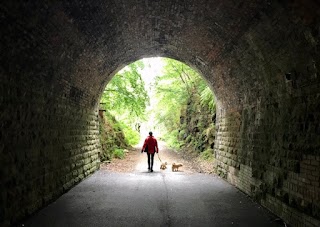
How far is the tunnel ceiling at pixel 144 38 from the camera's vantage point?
5727 mm

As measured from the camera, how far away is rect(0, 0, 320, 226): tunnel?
5.50 meters

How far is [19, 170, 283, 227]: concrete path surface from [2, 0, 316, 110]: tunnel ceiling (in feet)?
8.96

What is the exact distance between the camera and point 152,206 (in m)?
7.44

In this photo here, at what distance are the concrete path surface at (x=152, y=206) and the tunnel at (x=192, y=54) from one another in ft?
1.35

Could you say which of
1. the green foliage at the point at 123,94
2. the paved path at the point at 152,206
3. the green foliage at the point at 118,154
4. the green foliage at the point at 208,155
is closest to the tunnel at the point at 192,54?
the paved path at the point at 152,206

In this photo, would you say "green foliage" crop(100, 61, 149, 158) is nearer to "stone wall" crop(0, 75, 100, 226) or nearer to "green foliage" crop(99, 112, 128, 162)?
"green foliage" crop(99, 112, 128, 162)

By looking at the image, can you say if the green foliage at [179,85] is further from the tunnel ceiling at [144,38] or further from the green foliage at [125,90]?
the tunnel ceiling at [144,38]

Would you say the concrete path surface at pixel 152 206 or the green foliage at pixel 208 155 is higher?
the green foliage at pixel 208 155

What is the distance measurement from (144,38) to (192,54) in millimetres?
1931

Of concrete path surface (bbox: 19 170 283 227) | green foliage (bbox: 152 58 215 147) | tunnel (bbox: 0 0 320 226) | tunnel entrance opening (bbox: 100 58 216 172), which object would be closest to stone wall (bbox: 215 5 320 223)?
tunnel (bbox: 0 0 320 226)

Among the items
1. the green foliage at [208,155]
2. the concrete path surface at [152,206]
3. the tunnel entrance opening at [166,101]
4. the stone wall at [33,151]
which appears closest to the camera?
the stone wall at [33,151]

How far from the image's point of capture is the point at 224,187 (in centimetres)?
1015

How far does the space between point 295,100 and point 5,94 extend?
5.22 meters

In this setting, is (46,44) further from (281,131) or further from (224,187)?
A: (224,187)
